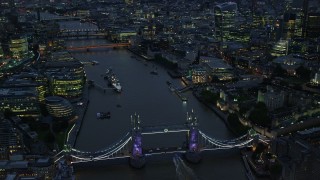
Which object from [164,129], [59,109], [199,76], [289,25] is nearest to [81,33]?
[289,25]

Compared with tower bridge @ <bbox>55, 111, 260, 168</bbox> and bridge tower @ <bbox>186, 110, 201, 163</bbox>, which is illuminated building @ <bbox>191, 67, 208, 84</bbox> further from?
bridge tower @ <bbox>186, 110, 201, 163</bbox>

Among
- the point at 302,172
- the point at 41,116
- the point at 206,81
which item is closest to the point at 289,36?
the point at 206,81

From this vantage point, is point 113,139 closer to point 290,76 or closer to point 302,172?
point 302,172

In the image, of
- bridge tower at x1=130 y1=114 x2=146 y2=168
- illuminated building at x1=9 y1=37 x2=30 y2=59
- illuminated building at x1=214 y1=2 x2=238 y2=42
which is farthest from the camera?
illuminated building at x1=214 y1=2 x2=238 y2=42

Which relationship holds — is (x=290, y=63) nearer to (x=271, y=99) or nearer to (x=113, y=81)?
(x=271, y=99)

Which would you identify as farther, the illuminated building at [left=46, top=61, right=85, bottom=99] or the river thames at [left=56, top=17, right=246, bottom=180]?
the illuminated building at [left=46, top=61, right=85, bottom=99]

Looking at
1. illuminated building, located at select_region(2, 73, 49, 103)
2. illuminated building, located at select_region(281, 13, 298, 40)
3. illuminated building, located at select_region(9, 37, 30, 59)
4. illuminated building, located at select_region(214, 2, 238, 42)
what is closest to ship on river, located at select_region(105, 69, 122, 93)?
illuminated building, located at select_region(2, 73, 49, 103)
